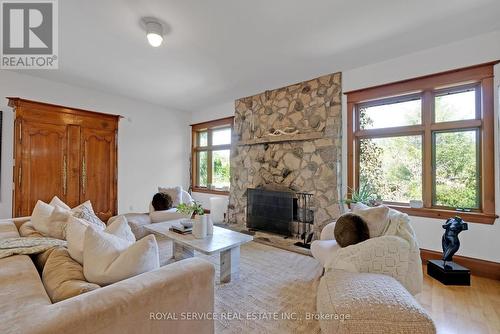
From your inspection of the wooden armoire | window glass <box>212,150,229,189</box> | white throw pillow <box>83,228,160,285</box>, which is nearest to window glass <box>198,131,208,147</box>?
window glass <box>212,150,229,189</box>

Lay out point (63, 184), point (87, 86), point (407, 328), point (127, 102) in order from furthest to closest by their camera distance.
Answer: point (127, 102)
point (87, 86)
point (63, 184)
point (407, 328)

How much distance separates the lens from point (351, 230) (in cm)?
196

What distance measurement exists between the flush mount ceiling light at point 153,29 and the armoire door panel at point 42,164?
3001mm

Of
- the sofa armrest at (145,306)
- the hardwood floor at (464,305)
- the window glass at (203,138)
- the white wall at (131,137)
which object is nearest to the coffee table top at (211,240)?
the sofa armrest at (145,306)

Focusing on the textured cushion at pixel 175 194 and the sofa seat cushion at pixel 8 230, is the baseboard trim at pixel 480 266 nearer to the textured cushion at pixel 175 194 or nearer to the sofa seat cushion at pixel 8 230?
the textured cushion at pixel 175 194

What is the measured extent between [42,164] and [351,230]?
4.97 meters

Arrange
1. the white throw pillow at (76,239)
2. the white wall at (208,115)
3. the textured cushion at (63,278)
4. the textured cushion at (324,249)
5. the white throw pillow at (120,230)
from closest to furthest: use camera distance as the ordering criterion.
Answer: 1. the textured cushion at (63,278)
2. the white throw pillow at (76,239)
3. the white throw pillow at (120,230)
4. the textured cushion at (324,249)
5. the white wall at (208,115)

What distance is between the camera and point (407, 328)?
3.67 ft

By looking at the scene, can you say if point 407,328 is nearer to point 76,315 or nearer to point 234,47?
point 76,315

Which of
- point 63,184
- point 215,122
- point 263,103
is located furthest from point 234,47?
point 63,184

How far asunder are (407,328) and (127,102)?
5845 millimetres

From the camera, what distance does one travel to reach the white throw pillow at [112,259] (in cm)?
119

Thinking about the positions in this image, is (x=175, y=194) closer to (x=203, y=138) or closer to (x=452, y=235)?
(x=203, y=138)

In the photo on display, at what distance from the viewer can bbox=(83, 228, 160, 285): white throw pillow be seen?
1187 mm
